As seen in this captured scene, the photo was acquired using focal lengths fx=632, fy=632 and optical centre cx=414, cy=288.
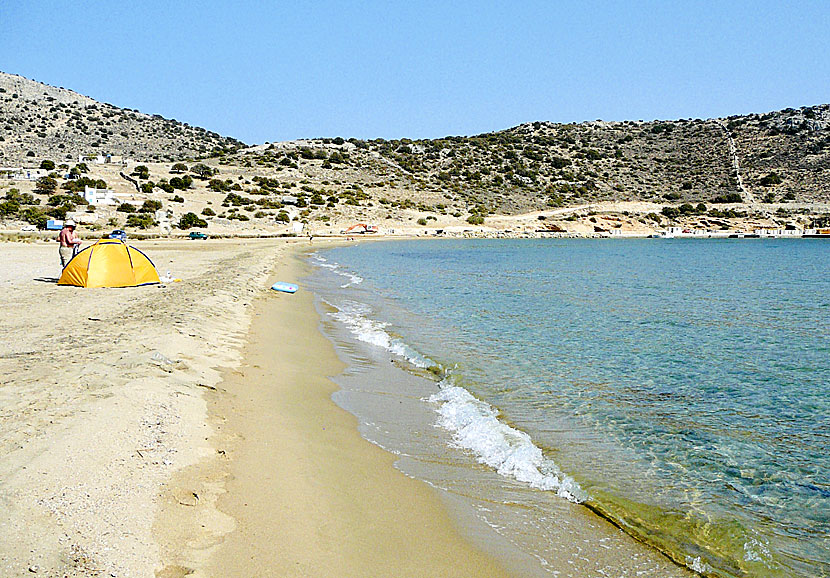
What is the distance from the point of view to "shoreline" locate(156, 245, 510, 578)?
414cm

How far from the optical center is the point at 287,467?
579cm

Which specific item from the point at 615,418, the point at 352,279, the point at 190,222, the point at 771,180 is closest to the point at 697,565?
the point at 615,418

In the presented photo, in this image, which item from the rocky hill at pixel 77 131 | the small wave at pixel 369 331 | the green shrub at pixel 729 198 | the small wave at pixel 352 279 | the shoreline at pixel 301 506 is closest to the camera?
the shoreline at pixel 301 506

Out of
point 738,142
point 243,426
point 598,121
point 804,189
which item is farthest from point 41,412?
point 598,121

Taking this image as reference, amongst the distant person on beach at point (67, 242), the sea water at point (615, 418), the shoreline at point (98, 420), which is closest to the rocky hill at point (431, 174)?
the distant person on beach at point (67, 242)

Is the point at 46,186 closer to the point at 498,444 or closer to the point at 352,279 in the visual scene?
the point at 352,279

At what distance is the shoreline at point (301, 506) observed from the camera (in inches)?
163

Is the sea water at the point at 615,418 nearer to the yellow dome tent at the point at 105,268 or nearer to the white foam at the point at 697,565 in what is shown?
the white foam at the point at 697,565

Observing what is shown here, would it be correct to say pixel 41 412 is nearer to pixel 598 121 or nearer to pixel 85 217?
pixel 85 217

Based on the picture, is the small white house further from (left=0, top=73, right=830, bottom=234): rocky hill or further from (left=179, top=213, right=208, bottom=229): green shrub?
(left=179, top=213, right=208, bottom=229): green shrub

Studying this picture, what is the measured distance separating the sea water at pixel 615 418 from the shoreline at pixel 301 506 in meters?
0.47

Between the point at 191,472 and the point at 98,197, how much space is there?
54.6m

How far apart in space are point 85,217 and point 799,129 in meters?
99.4

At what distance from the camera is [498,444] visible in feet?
22.5
